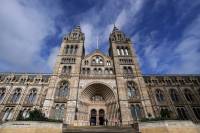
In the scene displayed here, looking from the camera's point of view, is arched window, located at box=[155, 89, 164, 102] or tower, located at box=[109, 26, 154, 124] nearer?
tower, located at box=[109, 26, 154, 124]

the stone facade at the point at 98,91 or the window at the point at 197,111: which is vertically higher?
the stone facade at the point at 98,91

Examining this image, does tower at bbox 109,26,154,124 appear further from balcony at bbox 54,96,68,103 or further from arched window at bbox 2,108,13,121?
arched window at bbox 2,108,13,121

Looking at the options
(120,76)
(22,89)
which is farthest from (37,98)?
(120,76)

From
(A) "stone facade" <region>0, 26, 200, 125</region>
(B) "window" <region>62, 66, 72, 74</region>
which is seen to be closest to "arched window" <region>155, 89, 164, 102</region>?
(A) "stone facade" <region>0, 26, 200, 125</region>

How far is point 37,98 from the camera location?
1305 inches

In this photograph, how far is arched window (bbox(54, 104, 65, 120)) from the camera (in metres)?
26.5

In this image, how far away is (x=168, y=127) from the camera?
18.4 m

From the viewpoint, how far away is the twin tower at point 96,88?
27.2 meters

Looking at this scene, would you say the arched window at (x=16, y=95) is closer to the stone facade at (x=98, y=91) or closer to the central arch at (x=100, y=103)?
the stone facade at (x=98, y=91)

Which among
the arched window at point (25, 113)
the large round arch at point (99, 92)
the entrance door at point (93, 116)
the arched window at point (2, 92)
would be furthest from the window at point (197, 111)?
the arched window at point (2, 92)

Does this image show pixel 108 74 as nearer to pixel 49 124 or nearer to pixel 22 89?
pixel 49 124

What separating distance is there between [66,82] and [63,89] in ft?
5.53

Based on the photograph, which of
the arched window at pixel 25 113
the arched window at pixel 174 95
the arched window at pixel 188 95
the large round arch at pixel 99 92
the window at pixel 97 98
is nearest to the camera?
the large round arch at pixel 99 92

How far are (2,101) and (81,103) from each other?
58.7ft
